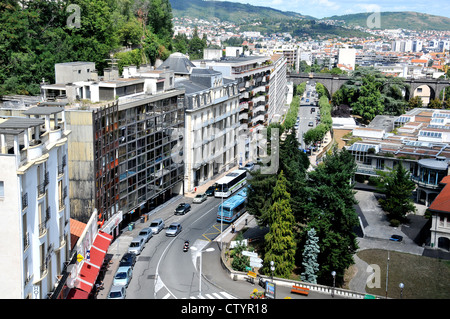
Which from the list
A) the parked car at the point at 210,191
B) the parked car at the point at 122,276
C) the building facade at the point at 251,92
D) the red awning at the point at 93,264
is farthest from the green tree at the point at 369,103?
the parked car at the point at 122,276

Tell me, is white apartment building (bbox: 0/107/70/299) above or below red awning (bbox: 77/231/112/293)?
above

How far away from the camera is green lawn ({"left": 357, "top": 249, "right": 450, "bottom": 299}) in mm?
30641

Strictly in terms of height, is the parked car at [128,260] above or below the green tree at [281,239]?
below

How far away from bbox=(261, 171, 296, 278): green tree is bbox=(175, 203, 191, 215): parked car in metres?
Answer: 12.5

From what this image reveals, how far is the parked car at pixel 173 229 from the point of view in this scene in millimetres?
40062

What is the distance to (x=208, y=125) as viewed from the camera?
53.7 meters

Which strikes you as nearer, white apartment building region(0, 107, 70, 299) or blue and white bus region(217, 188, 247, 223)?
white apartment building region(0, 107, 70, 299)

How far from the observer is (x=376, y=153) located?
189 ft

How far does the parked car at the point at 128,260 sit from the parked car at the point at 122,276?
973mm

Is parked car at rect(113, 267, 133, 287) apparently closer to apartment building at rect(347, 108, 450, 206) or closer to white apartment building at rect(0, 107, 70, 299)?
white apartment building at rect(0, 107, 70, 299)

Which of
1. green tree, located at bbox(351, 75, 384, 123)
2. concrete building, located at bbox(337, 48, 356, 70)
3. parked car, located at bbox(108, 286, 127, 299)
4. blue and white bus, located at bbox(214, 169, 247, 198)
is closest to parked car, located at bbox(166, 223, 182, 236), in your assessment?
blue and white bus, located at bbox(214, 169, 247, 198)

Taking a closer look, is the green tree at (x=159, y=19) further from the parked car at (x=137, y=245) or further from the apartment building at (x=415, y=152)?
the parked car at (x=137, y=245)

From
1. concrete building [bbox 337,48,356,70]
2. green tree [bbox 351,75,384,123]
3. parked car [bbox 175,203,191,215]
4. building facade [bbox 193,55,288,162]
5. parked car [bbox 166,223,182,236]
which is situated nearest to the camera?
parked car [bbox 166,223,182,236]

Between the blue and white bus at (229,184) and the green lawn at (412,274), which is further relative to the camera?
the blue and white bus at (229,184)
